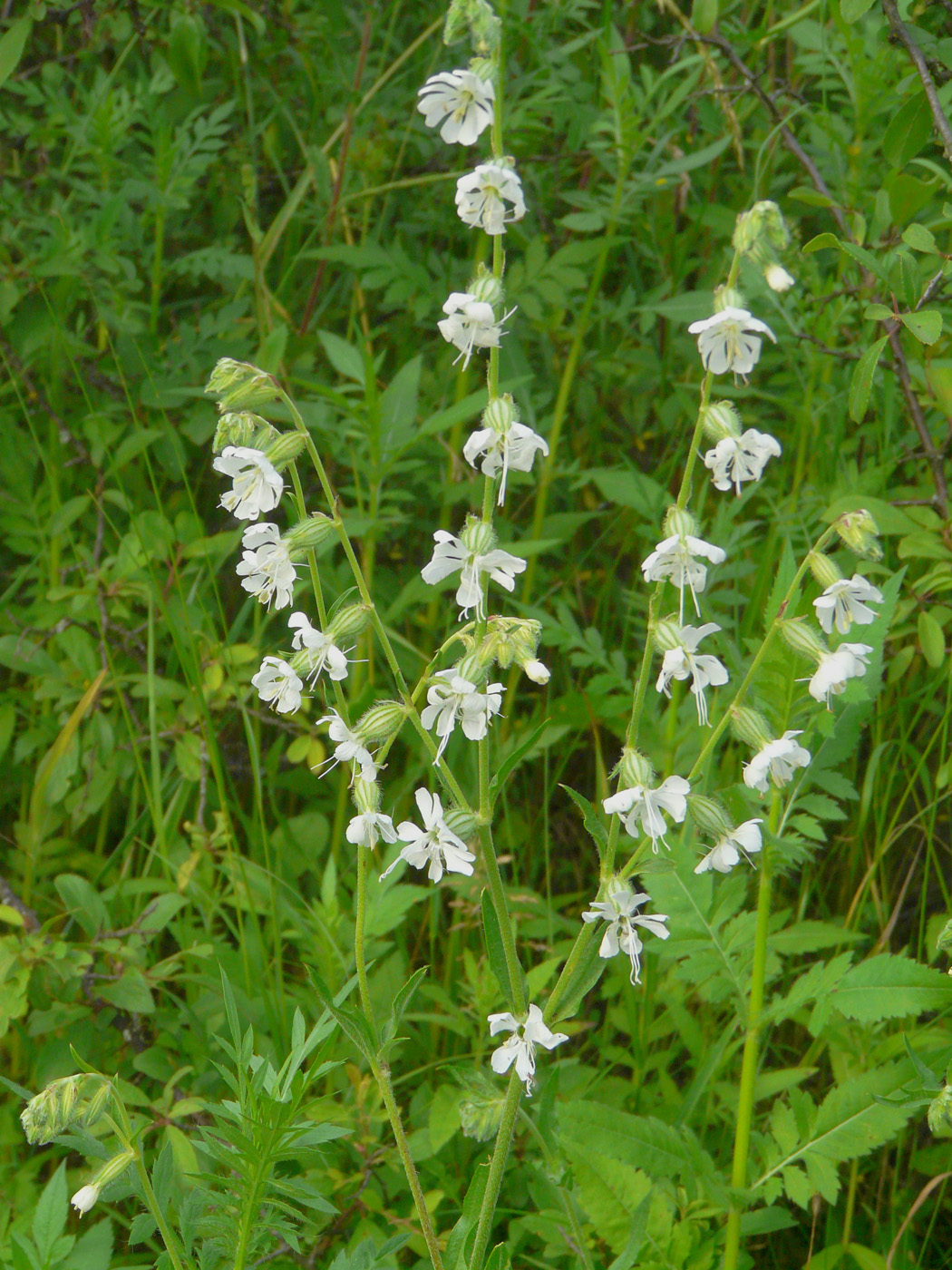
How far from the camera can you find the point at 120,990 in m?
2.12

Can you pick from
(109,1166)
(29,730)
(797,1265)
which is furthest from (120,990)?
(797,1265)

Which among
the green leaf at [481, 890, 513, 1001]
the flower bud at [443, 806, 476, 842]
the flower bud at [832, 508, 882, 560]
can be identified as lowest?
the green leaf at [481, 890, 513, 1001]

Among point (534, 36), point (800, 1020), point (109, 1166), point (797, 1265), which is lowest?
point (797, 1265)

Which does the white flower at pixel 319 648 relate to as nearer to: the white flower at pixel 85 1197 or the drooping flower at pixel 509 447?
the drooping flower at pixel 509 447

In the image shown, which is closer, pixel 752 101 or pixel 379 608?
pixel 379 608

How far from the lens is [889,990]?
71.9 inches

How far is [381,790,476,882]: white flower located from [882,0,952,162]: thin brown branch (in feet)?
4.53

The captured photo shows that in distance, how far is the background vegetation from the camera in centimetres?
199

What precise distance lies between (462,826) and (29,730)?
1630 mm

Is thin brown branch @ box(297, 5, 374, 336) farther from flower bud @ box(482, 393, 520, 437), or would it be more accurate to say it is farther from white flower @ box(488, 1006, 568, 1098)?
white flower @ box(488, 1006, 568, 1098)

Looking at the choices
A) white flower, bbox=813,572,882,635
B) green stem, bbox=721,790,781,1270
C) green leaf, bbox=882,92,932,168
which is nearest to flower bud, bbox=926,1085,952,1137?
green stem, bbox=721,790,781,1270

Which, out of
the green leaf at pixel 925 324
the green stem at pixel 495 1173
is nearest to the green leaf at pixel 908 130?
the green leaf at pixel 925 324

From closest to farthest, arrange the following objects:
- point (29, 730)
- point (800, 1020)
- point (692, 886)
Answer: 1. point (692, 886)
2. point (800, 1020)
3. point (29, 730)

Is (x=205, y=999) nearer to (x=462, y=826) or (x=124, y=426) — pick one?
(x=462, y=826)
